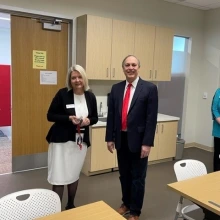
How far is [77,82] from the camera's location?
2.37 metres

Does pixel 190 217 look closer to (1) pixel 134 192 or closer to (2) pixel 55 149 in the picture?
(1) pixel 134 192

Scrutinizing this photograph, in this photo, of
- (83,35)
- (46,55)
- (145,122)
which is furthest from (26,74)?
(145,122)

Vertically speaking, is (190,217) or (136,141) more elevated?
(136,141)

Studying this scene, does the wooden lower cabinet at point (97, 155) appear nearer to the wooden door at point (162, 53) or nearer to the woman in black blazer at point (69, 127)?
the woman in black blazer at point (69, 127)

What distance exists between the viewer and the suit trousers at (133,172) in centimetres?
252

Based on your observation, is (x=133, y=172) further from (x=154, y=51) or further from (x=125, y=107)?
(x=154, y=51)

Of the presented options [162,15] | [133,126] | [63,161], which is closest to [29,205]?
[63,161]

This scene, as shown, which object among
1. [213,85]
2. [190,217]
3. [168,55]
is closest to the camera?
[190,217]

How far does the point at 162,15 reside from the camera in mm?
4738

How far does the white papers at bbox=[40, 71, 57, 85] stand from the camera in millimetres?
3879

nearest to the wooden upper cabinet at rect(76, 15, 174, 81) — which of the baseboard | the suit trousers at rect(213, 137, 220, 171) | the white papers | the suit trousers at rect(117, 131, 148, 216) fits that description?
the white papers

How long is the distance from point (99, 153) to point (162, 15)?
2.76 metres

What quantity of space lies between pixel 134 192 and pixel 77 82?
1.19 metres

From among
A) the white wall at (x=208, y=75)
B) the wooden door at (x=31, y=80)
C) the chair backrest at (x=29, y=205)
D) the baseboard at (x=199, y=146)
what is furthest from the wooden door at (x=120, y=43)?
the chair backrest at (x=29, y=205)
